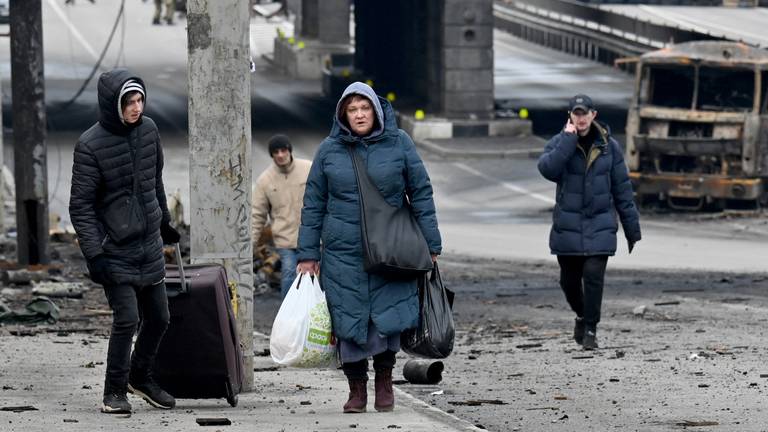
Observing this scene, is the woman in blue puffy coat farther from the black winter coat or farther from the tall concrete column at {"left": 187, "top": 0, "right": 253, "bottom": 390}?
the black winter coat

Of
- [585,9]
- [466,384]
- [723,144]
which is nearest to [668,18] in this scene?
[585,9]

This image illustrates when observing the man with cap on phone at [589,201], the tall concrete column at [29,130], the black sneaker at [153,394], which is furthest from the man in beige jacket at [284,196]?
the tall concrete column at [29,130]

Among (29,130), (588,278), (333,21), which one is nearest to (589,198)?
(588,278)

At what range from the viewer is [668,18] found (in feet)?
148

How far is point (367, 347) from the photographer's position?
9016 mm

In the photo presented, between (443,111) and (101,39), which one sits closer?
(443,111)

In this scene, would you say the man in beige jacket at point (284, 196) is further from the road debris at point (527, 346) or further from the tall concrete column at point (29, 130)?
the tall concrete column at point (29, 130)

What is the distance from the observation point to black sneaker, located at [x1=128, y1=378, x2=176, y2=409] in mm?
9133

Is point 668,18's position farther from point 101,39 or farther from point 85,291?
point 85,291

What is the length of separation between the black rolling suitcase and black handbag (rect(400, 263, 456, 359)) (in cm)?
89

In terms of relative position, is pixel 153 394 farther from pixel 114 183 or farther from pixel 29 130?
pixel 29 130

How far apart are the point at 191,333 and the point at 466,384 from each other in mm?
2292

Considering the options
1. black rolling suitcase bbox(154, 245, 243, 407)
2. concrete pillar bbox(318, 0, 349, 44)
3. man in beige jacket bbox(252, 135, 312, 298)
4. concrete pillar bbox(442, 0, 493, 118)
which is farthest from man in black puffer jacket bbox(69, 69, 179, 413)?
concrete pillar bbox(318, 0, 349, 44)

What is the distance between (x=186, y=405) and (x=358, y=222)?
147 cm
